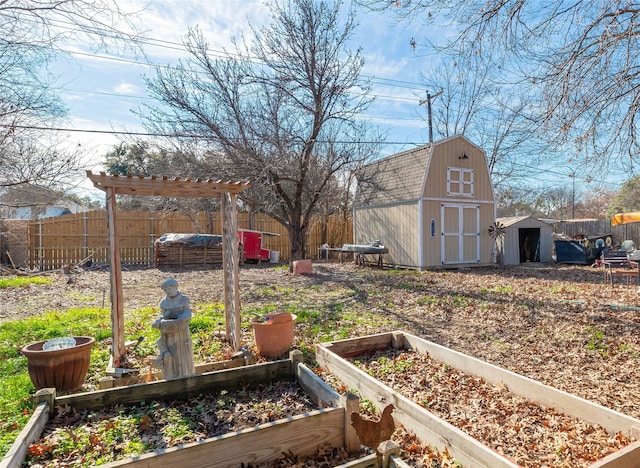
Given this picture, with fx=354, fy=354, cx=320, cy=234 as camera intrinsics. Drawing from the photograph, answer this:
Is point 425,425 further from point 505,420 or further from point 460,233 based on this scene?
point 460,233

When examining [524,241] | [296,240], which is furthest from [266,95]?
[524,241]

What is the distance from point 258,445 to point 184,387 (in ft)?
3.79

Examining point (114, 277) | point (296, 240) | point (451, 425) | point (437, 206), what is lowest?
point (451, 425)

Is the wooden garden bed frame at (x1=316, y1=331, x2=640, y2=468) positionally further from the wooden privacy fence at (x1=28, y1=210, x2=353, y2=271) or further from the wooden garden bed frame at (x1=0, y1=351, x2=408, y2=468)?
the wooden privacy fence at (x1=28, y1=210, x2=353, y2=271)

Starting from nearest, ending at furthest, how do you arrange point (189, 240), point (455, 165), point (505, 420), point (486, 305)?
1. point (505, 420)
2. point (486, 305)
3. point (455, 165)
4. point (189, 240)

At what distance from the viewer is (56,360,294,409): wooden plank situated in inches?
113

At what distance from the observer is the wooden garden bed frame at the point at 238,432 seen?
2.08 m

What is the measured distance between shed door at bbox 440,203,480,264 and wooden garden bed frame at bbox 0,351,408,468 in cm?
1111

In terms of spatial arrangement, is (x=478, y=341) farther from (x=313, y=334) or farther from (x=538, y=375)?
(x=313, y=334)

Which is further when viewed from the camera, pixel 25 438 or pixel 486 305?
pixel 486 305

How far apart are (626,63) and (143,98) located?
10.6 m

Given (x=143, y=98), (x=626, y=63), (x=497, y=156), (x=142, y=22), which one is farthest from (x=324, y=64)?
(x=497, y=156)

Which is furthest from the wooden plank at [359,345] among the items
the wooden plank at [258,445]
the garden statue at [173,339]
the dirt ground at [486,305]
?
the wooden plank at [258,445]

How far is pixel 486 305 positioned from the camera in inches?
278
